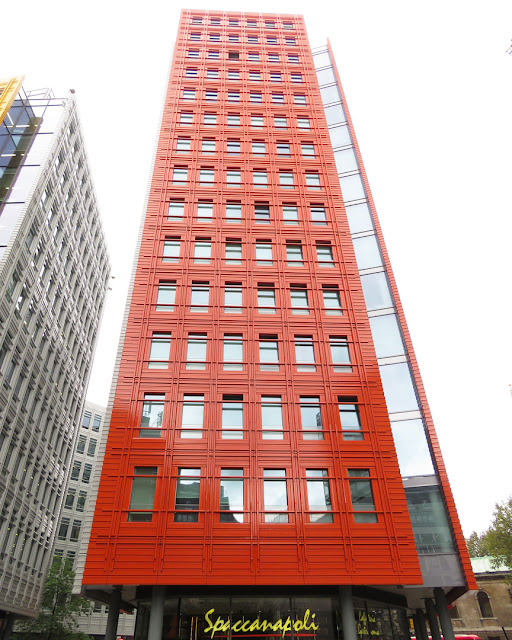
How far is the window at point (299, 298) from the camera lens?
33375 mm

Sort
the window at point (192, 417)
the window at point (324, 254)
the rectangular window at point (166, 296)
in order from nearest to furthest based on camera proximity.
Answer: the window at point (192, 417)
the rectangular window at point (166, 296)
the window at point (324, 254)

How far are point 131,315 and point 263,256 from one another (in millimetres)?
10356

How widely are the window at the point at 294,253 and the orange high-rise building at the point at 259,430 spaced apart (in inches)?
4.9

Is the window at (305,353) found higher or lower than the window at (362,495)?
higher

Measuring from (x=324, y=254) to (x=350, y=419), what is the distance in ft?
43.6

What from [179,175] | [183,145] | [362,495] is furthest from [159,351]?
[183,145]

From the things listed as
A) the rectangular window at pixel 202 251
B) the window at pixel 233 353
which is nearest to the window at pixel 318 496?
the window at pixel 233 353

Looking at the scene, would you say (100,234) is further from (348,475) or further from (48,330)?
(348,475)

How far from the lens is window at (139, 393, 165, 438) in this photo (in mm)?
27250

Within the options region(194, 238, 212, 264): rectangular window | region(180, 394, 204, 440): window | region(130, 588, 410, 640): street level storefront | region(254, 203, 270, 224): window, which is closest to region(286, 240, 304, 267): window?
region(254, 203, 270, 224): window

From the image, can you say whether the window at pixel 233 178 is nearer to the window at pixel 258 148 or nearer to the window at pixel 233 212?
the window at pixel 233 212

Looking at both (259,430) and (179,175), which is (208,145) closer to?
(179,175)

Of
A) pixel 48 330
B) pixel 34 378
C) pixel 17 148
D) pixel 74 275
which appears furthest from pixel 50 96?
pixel 34 378

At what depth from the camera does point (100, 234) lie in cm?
6550
